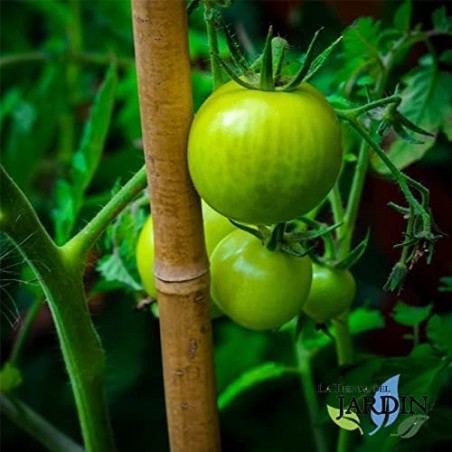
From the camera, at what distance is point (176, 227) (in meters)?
0.41

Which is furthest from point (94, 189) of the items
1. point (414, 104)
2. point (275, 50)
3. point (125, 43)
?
point (275, 50)

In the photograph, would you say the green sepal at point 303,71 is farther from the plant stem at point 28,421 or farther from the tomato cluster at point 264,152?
the plant stem at point 28,421

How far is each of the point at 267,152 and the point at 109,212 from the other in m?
0.13

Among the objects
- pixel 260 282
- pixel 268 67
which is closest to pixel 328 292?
pixel 260 282

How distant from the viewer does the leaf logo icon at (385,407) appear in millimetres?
482

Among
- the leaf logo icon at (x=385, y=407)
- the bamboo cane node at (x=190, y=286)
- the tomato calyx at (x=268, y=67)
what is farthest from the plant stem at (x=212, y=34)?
the leaf logo icon at (x=385, y=407)

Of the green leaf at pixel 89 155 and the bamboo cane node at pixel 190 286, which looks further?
the green leaf at pixel 89 155

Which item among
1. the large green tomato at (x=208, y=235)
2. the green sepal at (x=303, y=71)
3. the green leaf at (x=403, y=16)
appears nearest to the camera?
the green sepal at (x=303, y=71)

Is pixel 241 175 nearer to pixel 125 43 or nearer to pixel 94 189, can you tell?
pixel 94 189

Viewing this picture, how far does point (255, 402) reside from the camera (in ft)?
3.03

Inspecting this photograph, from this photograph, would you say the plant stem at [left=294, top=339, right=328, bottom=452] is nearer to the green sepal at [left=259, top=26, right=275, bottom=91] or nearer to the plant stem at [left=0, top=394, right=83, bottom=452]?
the plant stem at [left=0, top=394, right=83, bottom=452]

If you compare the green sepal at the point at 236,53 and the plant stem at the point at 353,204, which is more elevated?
the green sepal at the point at 236,53

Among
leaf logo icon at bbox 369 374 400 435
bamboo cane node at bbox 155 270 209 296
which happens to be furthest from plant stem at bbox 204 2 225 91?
leaf logo icon at bbox 369 374 400 435

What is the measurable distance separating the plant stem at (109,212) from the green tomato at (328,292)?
4.7 inches
